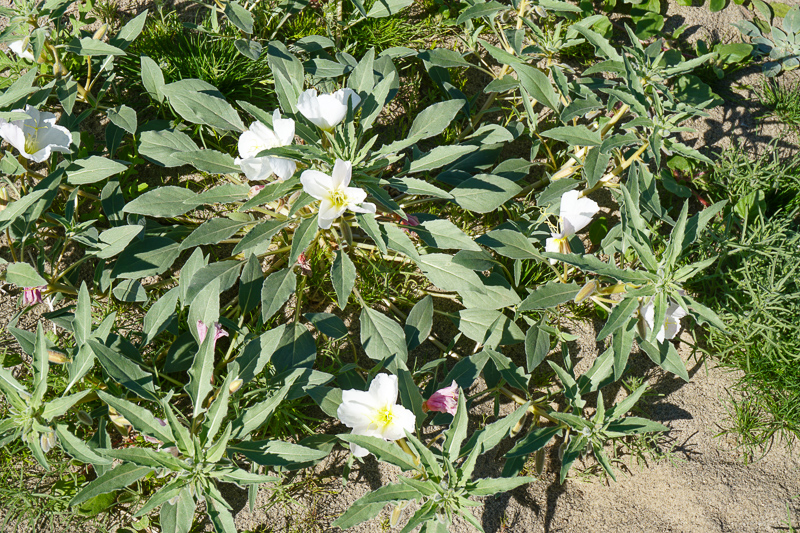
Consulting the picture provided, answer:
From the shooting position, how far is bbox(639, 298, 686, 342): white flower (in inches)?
79.5

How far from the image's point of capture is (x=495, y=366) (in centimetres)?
234

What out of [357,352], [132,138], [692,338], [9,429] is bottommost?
[692,338]

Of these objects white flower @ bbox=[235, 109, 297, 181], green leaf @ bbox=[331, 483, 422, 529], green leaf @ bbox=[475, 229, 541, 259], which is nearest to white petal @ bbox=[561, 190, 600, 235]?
green leaf @ bbox=[475, 229, 541, 259]

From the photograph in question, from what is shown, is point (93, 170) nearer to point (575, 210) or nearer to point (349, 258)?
point (349, 258)

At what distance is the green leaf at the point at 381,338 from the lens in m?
2.23

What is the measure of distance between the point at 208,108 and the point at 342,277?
869mm

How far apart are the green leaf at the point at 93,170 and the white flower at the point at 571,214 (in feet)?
5.57

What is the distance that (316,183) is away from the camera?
1828mm

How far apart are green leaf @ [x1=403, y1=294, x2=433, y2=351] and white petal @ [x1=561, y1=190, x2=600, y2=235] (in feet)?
1.95

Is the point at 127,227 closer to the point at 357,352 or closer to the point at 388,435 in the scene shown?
the point at 357,352

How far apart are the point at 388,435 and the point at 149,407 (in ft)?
3.36

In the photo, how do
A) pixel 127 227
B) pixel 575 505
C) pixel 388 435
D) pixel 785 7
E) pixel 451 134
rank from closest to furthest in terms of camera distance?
pixel 388 435 < pixel 127 227 < pixel 575 505 < pixel 451 134 < pixel 785 7

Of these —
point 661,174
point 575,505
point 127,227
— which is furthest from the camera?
point 661,174

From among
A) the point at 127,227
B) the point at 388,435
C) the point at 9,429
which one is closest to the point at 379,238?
the point at 388,435
